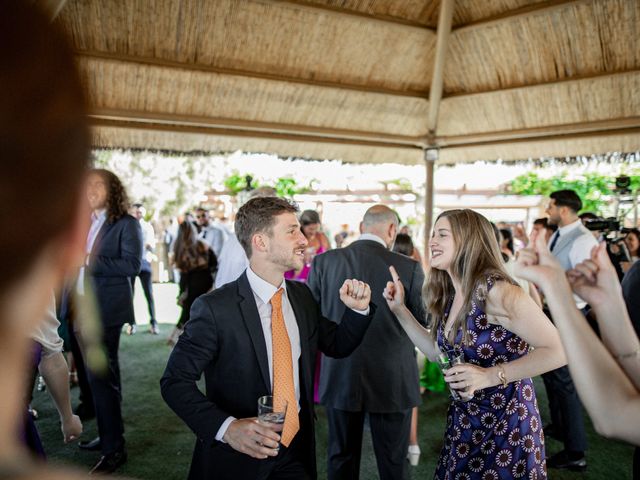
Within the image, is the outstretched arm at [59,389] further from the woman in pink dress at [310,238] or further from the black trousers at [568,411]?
the black trousers at [568,411]

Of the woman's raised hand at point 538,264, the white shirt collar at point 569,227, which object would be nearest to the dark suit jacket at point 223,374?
the woman's raised hand at point 538,264

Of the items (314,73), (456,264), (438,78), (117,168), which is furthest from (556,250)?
(117,168)

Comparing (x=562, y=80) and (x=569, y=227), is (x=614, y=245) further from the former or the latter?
(x=562, y=80)

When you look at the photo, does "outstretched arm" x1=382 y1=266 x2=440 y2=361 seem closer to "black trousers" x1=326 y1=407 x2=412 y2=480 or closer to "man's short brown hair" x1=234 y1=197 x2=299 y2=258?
"man's short brown hair" x1=234 y1=197 x2=299 y2=258

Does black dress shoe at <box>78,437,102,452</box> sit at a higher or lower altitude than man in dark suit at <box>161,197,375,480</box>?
lower

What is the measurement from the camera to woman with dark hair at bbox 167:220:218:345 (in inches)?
275

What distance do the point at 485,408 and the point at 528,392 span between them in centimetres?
24

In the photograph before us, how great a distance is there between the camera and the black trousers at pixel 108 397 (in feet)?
11.8

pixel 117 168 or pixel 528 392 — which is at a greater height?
pixel 117 168

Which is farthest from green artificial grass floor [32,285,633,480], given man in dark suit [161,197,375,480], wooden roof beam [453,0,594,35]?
wooden roof beam [453,0,594,35]

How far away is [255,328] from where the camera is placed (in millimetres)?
2133

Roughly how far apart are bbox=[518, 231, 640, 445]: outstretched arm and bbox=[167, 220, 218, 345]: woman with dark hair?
626cm

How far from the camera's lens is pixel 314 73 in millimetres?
5727

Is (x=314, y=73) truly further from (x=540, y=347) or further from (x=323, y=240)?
(x=540, y=347)
